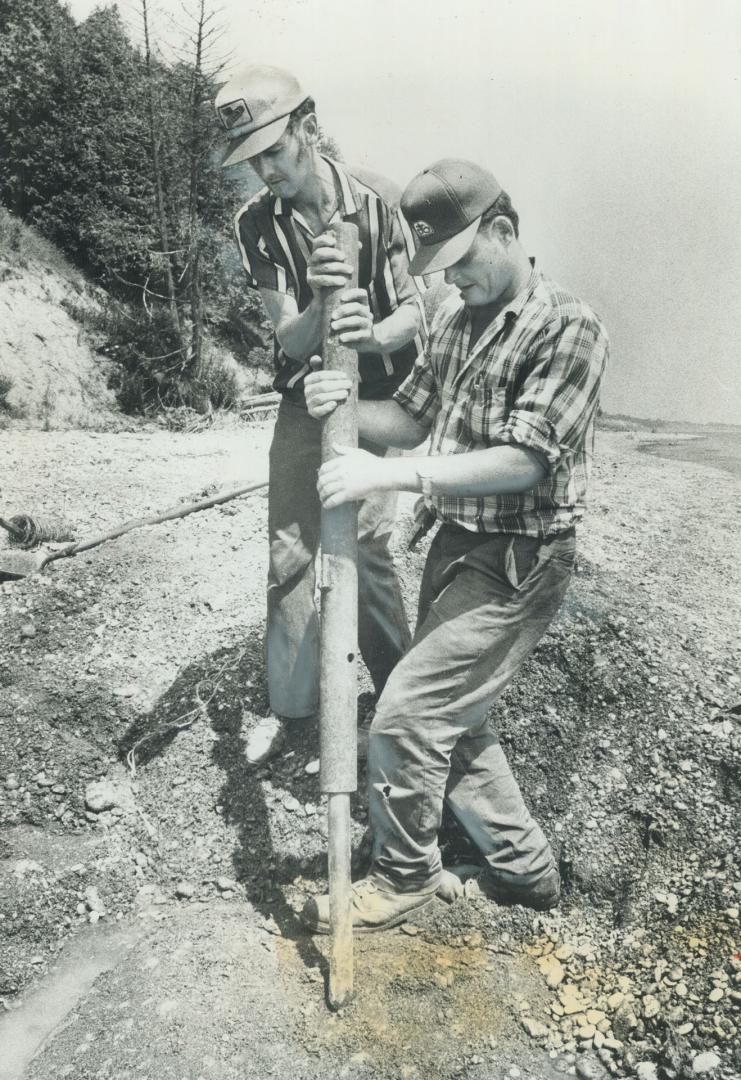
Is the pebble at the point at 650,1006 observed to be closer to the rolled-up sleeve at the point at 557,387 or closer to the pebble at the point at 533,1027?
the pebble at the point at 533,1027

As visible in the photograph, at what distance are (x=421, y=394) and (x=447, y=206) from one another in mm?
620

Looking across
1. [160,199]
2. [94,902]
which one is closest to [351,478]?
[94,902]

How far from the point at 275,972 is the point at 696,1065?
120 centimetres

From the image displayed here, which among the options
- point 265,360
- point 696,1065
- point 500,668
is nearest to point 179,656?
point 500,668

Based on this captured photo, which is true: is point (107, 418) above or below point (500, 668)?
below

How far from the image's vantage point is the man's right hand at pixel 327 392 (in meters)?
2.41

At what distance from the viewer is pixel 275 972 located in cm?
260

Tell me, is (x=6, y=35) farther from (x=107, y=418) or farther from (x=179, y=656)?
(x=179, y=656)

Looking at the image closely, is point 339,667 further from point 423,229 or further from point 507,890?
point 423,229

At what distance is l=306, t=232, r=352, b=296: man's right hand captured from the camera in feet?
7.74

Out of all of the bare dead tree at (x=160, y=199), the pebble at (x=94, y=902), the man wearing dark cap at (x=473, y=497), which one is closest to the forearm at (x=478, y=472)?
the man wearing dark cap at (x=473, y=497)

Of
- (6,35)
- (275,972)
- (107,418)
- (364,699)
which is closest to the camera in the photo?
(275,972)

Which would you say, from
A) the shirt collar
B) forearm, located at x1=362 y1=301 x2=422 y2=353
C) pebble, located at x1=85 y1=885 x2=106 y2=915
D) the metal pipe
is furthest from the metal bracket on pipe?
pebble, located at x1=85 y1=885 x2=106 y2=915

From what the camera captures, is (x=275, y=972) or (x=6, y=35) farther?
(x=6, y=35)
